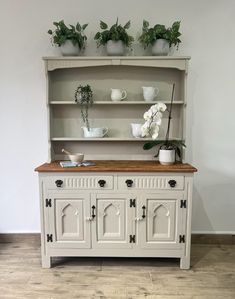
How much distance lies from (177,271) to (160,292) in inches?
13.8

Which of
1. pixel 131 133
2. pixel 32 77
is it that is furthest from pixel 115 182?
pixel 32 77

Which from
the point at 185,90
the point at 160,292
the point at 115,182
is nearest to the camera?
the point at 160,292

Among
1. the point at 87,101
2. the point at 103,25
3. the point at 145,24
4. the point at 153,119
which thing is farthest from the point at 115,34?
the point at 153,119

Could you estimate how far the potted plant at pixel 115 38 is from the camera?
8.06 feet

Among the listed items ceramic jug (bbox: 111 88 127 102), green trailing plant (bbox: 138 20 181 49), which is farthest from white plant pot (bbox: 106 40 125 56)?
ceramic jug (bbox: 111 88 127 102)

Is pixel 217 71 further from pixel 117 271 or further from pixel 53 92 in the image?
pixel 117 271

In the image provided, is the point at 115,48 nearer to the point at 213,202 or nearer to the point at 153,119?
the point at 153,119

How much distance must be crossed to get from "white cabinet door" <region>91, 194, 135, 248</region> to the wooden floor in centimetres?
25

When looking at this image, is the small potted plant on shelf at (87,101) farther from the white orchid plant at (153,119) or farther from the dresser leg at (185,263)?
the dresser leg at (185,263)

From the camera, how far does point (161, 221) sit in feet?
7.70

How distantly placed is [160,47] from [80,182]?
1.47 m

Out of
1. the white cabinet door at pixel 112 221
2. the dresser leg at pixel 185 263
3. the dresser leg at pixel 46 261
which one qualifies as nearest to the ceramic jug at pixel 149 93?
the white cabinet door at pixel 112 221

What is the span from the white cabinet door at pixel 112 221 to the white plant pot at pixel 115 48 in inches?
53.4

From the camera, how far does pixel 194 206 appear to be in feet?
9.39
